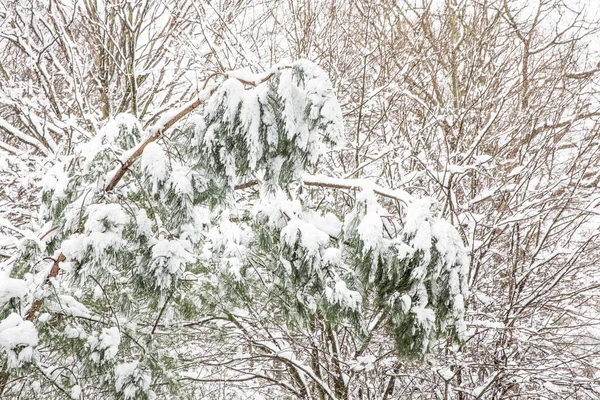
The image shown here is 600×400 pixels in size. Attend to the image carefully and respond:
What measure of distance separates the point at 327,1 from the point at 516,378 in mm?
4143

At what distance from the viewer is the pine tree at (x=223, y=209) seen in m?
1.82

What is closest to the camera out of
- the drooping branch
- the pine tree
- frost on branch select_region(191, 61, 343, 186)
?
frost on branch select_region(191, 61, 343, 186)

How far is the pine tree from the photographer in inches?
71.8

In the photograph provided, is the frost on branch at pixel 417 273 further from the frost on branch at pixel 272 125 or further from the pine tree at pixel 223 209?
the frost on branch at pixel 272 125

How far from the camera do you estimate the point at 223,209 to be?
7.47ft

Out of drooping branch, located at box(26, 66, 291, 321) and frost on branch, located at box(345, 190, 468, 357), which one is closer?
frost on branch, located at box(345, 190, 468, 357)

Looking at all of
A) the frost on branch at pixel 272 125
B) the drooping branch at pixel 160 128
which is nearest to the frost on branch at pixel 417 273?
the frost on branch at pixel 272 125

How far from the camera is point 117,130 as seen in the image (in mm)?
2527

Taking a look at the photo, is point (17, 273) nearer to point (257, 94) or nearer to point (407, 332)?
point (257, 94)

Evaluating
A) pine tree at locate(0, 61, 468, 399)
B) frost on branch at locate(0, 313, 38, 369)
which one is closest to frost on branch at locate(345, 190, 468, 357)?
pine tree at locate(0, 61, 468, 399)

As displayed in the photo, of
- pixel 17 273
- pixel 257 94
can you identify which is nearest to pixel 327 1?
pixel 257 94

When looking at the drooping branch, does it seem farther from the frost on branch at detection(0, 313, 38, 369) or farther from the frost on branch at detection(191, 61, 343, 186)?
the frost on branch at detection(0, 313, 38, 369)

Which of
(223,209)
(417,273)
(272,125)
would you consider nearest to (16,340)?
(223,209)

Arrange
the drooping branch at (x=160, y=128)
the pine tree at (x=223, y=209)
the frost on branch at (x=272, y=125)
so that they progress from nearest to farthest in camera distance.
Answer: the frost on branch at (x=272, y=125)
the pine tree at (x=223, y=209)
the drooping branch at (x=160, y=128)
